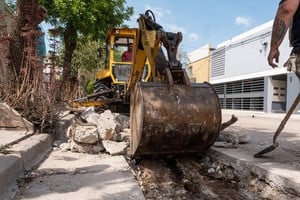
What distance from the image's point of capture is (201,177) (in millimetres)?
4207

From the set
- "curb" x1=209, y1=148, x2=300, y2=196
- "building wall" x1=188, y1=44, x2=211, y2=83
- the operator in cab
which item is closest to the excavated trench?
"curb" x1=209, y1=148, x2=300, y2=196

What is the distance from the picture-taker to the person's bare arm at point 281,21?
347 centimetres

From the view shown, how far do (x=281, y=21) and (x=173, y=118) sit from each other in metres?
1.58

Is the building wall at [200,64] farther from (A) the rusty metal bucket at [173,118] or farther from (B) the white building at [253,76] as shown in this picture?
(A) the rusty metal bucket at [173,118]

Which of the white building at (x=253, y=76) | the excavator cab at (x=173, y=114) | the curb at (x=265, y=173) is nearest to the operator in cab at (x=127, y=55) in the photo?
the excavator cab at (x=173, y=114)

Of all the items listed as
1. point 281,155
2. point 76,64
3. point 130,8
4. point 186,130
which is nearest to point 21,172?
point 186,130

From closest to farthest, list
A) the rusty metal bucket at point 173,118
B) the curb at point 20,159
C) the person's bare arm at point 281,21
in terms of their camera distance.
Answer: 1. the curb at point 20,159
2. the person's bare arm at point 281,21
3. the rusty metal bucket at point 173,118

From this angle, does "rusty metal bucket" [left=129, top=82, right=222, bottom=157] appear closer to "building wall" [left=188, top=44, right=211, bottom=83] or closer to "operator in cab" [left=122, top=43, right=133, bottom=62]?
"operator in cab" [left=122, top=43, right=133, bottom=62]

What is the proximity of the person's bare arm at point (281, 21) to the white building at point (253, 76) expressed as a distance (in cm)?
1665

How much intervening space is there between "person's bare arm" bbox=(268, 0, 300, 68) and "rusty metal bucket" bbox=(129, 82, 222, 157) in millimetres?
947

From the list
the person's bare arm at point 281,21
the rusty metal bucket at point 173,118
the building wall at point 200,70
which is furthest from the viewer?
the building wall at point 200,70

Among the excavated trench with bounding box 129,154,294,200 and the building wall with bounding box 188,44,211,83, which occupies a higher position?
the building wall with bounding box 188,44,211,83

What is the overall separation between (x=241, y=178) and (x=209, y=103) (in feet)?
3.20

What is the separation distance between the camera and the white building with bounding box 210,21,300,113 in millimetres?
22453
